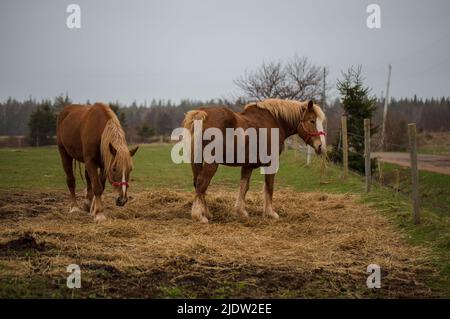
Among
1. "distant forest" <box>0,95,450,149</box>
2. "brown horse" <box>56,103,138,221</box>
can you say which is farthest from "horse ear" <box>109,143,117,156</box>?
"distant forest" <box>0,95,450,149</box>

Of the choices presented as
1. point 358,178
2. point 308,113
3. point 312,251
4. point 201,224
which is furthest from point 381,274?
point 358,178

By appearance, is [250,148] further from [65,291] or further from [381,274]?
[65,291]

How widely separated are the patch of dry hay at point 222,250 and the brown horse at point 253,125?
41 cm

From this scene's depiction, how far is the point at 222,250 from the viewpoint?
5.12 meters

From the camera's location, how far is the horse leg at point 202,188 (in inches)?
270

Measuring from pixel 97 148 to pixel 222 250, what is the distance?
322cm

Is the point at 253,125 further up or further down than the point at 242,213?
A: further up

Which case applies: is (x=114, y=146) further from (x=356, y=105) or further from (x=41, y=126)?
(x=41, y=126)

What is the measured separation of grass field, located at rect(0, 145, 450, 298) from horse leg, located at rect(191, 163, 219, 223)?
9.5 inches

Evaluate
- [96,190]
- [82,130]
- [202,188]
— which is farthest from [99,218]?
[202,188]

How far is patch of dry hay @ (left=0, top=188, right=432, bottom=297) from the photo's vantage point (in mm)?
4129

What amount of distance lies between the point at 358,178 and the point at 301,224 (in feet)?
21.0

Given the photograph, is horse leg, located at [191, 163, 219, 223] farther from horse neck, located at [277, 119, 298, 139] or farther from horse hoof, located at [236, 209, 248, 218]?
horse neck, located at [277, 119, 298, 139]

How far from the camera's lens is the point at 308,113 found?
25.5 ft
